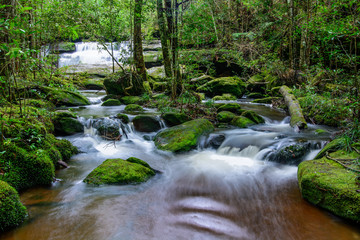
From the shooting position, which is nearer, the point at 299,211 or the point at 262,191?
the point at 299,211

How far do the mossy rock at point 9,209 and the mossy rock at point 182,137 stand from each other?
3.72 m

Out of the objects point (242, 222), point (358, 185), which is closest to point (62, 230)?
point (242, 222)

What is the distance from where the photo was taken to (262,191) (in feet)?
13.9

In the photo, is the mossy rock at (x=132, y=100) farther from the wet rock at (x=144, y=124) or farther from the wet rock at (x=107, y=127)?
the wet rock at (x=107, y=127)

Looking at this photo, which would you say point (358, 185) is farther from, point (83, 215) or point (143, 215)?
point (83, 215)

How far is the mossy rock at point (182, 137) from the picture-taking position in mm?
6105

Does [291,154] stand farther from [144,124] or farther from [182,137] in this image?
[144,124]

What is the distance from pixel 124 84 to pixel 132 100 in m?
1.42

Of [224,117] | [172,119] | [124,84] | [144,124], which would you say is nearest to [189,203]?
[144,124]

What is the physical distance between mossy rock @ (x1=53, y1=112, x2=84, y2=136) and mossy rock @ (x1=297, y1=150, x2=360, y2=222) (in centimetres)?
613

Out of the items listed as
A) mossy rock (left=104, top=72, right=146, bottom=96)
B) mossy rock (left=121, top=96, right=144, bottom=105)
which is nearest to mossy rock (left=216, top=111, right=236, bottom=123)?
mossy rock (left=121, top=96, right=144, bottom=105)

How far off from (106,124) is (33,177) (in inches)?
135

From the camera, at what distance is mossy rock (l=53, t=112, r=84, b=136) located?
6517mm

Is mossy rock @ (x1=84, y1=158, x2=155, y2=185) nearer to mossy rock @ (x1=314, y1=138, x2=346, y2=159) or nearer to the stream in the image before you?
the stream
